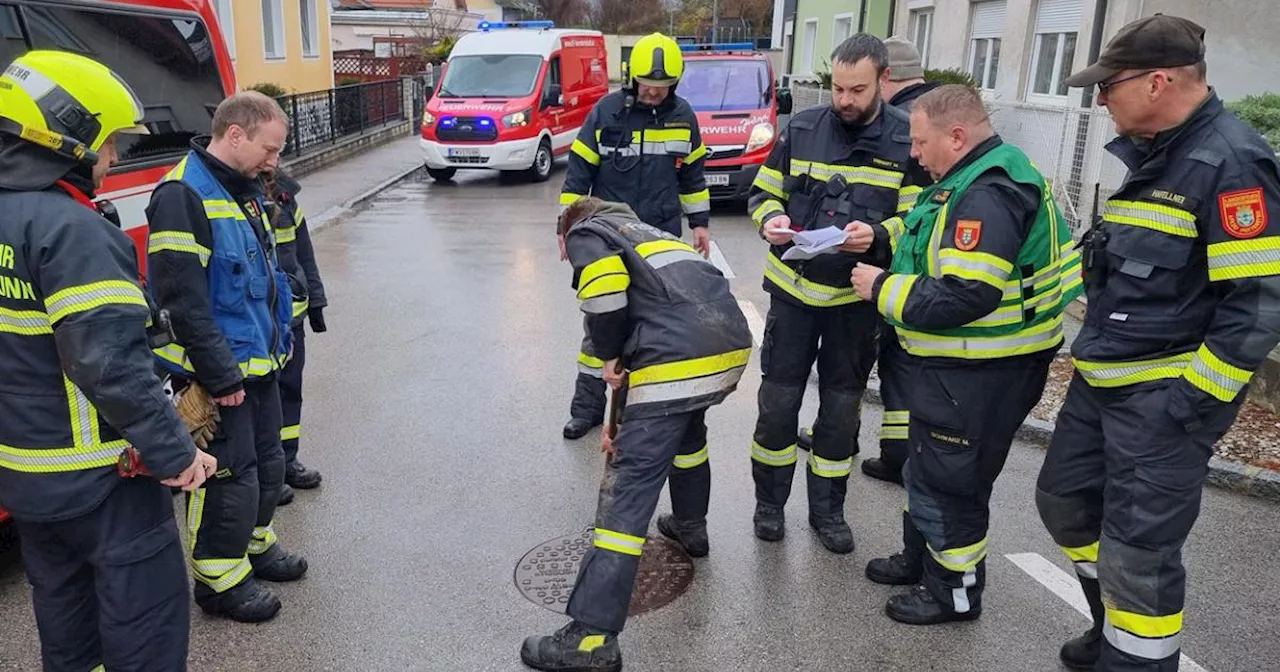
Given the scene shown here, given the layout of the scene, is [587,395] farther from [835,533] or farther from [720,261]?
[720,261]

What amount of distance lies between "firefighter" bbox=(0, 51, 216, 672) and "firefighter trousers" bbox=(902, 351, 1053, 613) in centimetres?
228

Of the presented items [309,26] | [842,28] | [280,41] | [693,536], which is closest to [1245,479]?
[693,536]

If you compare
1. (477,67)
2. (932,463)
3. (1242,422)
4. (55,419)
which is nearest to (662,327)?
(932,463)

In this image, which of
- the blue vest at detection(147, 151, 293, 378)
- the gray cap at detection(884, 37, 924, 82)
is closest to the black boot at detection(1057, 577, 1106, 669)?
the gray cap at detection(884, 37, 924, 82)

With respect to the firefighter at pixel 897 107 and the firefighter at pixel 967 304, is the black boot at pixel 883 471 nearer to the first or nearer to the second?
the firefighter at pixel 897 107

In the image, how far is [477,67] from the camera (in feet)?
53.1

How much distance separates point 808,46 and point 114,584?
84.2ft

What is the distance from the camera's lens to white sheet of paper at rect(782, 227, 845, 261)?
3.43m

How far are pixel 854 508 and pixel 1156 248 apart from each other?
215cm

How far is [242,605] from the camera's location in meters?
3.41

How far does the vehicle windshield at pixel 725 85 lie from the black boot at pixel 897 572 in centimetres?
971

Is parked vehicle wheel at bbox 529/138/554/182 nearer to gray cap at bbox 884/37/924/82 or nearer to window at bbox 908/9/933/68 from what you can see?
window at bbox 908/9/933/68

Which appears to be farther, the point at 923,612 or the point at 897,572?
the point at 897,572

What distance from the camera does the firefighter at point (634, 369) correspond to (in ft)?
10.2
